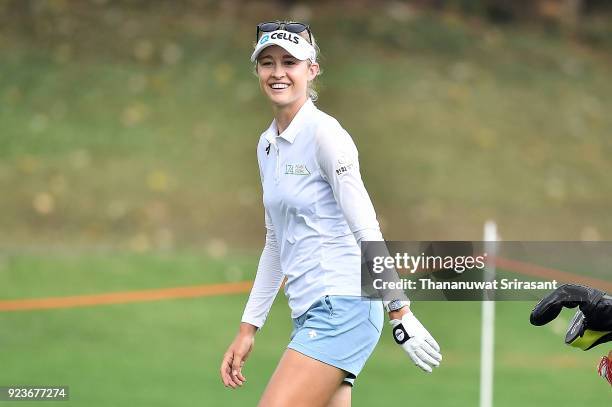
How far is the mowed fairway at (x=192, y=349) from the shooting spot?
8.98m

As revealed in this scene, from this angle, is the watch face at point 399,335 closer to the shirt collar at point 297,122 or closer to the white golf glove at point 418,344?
the white golf glove at point 418,344

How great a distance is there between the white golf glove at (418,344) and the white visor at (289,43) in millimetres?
1048

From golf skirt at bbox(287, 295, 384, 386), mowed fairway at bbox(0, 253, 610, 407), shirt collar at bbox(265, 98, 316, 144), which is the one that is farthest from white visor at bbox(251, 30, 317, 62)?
mowed fairway at bbox(0, 253, 610, 407)

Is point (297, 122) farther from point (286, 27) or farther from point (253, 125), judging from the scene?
point (253, 125)

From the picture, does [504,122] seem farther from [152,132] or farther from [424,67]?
[152,132]

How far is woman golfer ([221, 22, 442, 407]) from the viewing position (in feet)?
14.4

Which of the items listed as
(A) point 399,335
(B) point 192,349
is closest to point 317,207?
(A) point 399,335

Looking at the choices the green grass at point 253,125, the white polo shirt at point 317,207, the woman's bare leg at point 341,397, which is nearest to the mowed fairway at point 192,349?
the green grass at point 253,125

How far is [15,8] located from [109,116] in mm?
2892

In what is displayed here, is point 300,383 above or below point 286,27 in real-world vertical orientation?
below

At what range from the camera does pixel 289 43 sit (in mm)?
4652

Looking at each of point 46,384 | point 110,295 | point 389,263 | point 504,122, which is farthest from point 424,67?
point 389,263

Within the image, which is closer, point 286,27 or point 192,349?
point 286,27

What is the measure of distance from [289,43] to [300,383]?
1.17m
